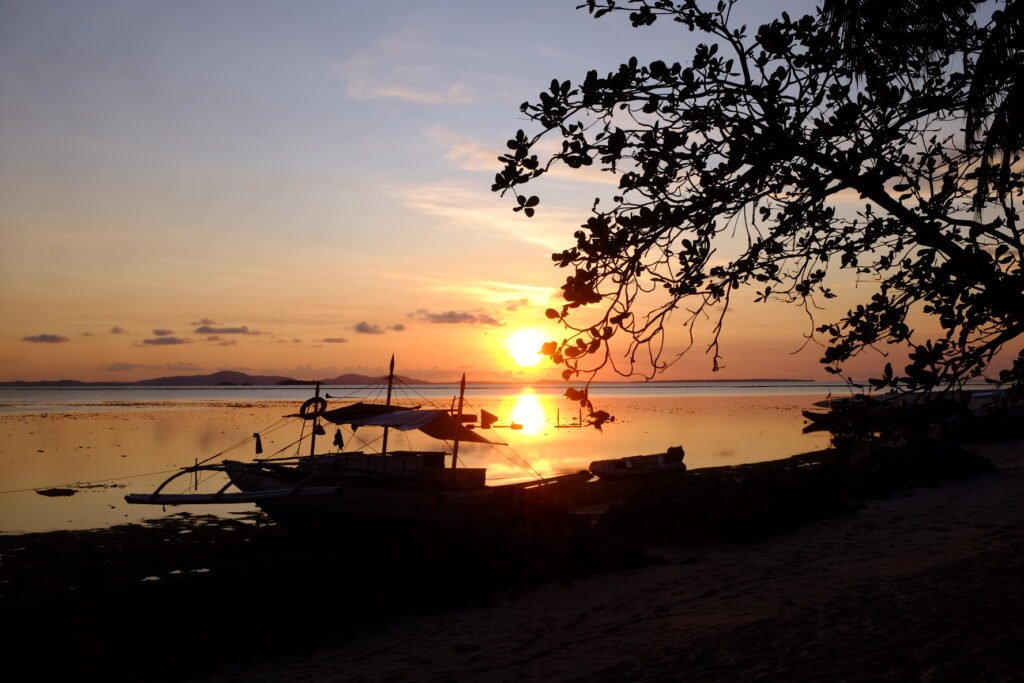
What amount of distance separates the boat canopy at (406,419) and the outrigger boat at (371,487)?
34mm

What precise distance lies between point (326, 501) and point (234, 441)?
125 ft

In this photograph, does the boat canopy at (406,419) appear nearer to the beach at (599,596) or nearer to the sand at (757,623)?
the beach at (599,596)

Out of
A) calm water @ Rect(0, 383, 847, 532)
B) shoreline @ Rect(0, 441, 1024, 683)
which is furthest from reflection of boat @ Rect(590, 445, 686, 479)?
shoreline @ Rect(0, 441, 1024, 683)

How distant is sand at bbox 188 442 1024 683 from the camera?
30.2 ft

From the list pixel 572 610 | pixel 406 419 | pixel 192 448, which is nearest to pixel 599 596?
pixel 572 610

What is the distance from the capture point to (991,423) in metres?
7.60

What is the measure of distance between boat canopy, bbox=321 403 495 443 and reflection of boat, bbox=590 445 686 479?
10.9 meters

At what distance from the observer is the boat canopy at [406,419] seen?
83.6 ft

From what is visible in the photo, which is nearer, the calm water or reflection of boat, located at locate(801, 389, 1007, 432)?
reflection of boat, located at locate(801, 389, 1007, 432)

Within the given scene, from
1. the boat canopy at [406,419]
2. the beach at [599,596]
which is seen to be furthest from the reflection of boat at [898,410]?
the boat canopy at [406,419]

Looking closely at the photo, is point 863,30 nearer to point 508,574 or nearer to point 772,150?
point 772,150

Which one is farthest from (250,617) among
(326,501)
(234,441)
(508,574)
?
(234,441)

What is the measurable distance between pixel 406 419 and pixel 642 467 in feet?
46.1

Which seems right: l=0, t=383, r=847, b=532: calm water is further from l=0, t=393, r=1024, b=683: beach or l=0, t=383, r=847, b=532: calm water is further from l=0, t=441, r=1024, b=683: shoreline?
l=0, t=441, r=1024, b=683: shoreline
